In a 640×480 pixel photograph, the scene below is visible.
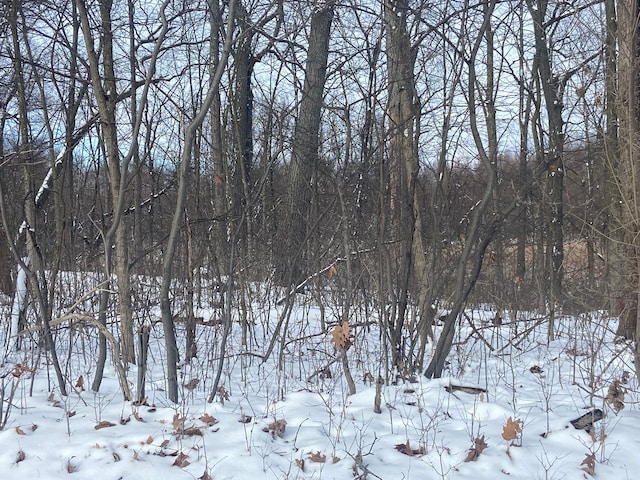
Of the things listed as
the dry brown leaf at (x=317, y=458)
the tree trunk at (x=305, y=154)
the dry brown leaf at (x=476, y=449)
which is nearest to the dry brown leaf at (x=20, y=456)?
the dry brown leaf at (x=317, y=458)

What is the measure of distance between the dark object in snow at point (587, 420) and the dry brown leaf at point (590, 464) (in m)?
0.40

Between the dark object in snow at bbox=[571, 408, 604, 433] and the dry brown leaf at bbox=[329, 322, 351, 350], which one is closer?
the dark object in snow at bbox=[571, 408, 604, 433]

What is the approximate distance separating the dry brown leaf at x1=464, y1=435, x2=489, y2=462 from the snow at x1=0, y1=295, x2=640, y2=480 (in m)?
0.02

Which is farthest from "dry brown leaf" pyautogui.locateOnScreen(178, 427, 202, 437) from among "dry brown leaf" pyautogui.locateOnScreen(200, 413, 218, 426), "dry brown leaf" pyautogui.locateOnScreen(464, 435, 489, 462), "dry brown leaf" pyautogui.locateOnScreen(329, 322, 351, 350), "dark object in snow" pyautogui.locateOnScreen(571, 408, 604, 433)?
"dark object in snow" pyautogui.locateOnScreen(571, 408, 604, 433)

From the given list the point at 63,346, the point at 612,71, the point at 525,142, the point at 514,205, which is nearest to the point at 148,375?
the point at 63,346

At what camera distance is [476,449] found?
3225 millimetres

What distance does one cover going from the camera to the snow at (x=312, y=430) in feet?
10.0

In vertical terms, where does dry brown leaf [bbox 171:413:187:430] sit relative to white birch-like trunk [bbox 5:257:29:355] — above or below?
below

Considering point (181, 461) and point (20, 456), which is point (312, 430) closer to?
point (181, 461)

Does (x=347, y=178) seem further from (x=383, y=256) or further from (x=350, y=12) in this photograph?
(x=350, y=12)

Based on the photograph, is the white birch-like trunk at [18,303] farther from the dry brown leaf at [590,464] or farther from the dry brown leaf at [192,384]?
the dry brown leaf at [590,464]

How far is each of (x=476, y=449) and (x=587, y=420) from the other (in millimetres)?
847

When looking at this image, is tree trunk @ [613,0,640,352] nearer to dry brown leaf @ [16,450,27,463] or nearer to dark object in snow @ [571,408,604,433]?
dark object in snow @ [571,408,604,433]

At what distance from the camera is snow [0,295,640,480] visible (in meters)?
3.06
